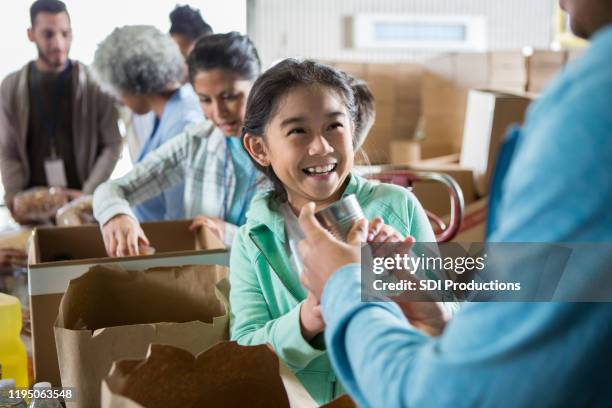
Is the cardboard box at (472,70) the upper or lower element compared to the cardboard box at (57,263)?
upper

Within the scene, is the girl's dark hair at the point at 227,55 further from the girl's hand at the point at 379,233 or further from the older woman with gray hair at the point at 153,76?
the girl's hand at the point at 379,233

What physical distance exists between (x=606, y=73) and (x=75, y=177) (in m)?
2.16

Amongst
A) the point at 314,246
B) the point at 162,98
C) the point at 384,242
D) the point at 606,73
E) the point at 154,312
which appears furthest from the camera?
the point at 162,98

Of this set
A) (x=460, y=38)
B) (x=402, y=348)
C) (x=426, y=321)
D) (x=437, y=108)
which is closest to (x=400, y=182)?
(x=426, y=321)

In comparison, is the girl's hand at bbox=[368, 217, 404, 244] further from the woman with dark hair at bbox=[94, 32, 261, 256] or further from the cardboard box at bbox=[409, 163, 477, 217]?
the cardboard box at bbox=[409, 163, 477, 217]

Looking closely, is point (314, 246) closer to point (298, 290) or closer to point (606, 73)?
point (606, 73)

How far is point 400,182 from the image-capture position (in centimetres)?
182

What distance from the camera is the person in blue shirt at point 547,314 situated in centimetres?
44

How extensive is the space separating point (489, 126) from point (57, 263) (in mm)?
2019

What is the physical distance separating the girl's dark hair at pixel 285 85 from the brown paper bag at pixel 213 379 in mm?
443

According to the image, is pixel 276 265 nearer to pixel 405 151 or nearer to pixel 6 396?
pixel 6 396

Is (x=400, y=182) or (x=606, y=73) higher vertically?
(x=606, y=73)

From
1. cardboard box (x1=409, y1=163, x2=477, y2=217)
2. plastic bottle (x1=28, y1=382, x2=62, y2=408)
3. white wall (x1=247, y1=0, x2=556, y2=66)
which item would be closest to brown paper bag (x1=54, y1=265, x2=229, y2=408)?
plastic bottle (x1=28, y1=382, x2=62, y2=408)

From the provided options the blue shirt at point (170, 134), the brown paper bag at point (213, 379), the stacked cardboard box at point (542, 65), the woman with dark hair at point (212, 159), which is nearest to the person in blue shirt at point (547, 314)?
the brown paper bag at point (213, 379)
